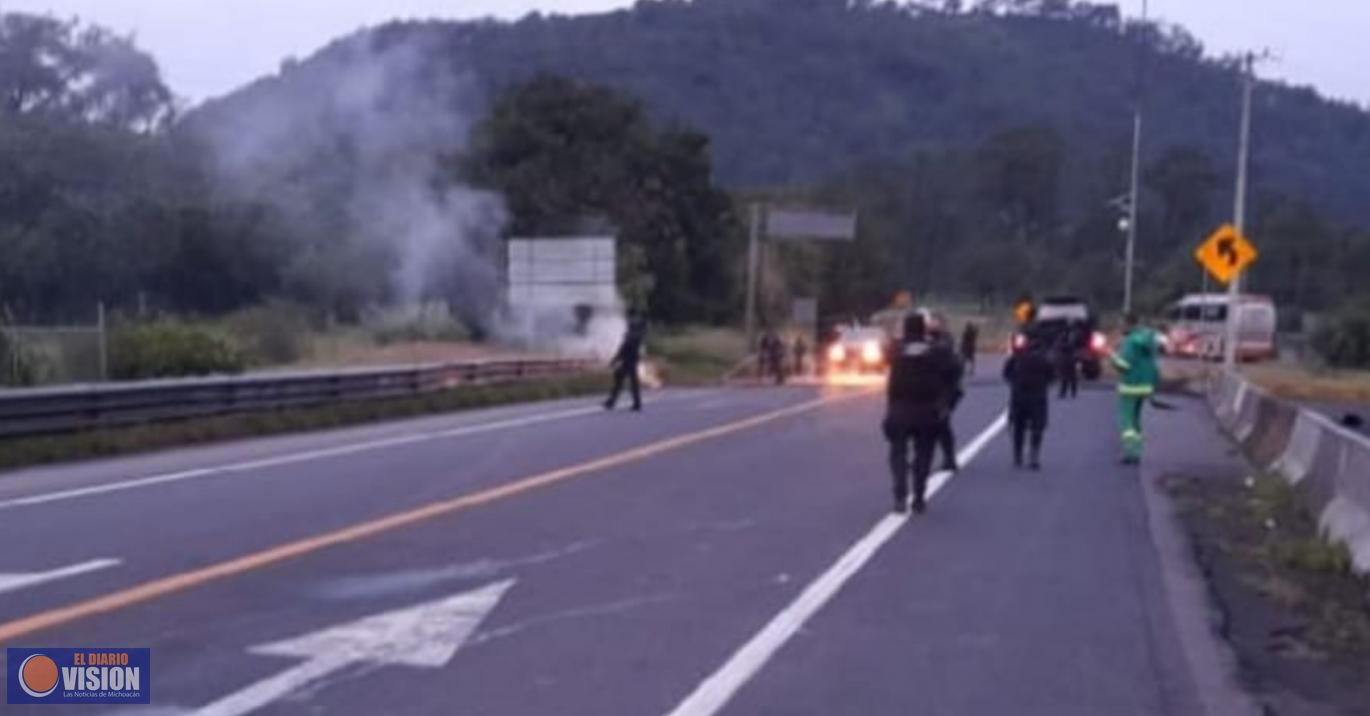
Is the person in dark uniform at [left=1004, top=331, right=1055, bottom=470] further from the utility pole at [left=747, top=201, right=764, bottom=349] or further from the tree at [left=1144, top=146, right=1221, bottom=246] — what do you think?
the tree at [left=1144, top=146, right=1221, bottom=246]

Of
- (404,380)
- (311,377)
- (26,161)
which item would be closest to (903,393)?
(311,377)

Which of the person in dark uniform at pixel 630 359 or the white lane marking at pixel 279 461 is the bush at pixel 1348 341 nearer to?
the person in dark uniform at pixel 630 359

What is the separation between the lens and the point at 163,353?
3516cm

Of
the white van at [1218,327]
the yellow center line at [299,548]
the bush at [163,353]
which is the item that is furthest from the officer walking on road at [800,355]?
the yellow center line at [299,548]

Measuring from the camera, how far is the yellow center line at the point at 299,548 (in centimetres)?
1091

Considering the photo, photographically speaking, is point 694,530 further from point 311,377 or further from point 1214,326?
point 1214,326

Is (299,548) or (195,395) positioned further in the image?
(195,395)

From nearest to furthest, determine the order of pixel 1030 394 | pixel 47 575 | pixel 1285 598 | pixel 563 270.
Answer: pixel 47 575 → pixel 1285 598 → pixel 1030 394 → pixel 563 270

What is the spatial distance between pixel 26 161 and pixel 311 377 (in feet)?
34.8

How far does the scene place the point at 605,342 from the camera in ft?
199

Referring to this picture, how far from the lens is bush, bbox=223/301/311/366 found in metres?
44.9

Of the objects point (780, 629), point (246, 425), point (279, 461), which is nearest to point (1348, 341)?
point (246, 425)

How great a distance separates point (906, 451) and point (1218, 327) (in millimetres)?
57743

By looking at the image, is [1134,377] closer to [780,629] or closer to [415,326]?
[780,629]
